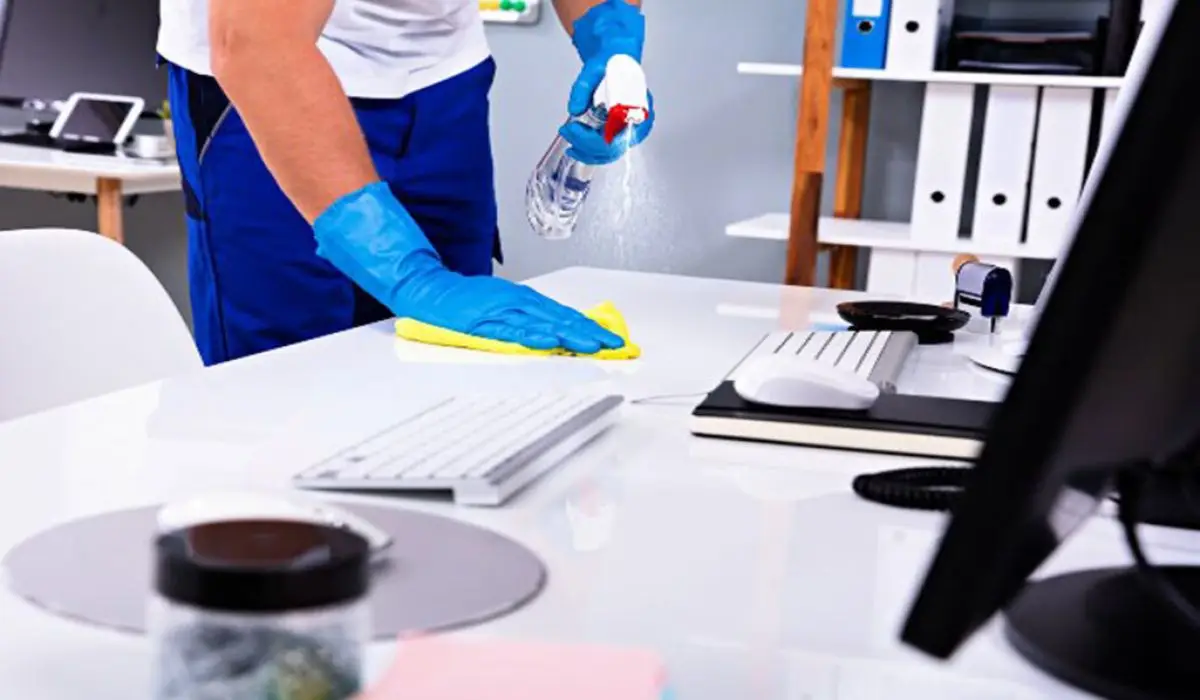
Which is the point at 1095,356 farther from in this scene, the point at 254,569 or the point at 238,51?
the point at 238,51

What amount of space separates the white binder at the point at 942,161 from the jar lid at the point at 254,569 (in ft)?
9.16

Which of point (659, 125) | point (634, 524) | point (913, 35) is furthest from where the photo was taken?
point (659, 125)

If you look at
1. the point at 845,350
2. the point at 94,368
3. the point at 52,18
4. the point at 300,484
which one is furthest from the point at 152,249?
the point at 300,484

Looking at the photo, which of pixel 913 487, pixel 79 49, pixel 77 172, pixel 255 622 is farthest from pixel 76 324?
pixel 79 49

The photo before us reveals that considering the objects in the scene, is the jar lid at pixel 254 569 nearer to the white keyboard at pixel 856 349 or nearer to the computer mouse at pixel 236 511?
the computer mouse at pixel 236 511

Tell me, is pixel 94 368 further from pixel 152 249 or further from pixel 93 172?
pixel 152 249

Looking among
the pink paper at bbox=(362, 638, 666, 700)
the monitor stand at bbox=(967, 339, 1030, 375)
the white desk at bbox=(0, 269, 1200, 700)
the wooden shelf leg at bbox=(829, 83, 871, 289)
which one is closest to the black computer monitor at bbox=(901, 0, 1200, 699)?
the white desk at bbox=(0, 269, 1200, 700)

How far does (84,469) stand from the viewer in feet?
2.80

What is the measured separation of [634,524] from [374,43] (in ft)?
3.46

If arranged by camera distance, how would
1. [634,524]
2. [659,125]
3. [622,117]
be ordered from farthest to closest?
[659,125] < [622,117] < [634,524]

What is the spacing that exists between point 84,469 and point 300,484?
0.14 meters

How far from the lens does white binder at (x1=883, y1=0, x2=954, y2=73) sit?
306cm

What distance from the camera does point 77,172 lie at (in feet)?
9.73

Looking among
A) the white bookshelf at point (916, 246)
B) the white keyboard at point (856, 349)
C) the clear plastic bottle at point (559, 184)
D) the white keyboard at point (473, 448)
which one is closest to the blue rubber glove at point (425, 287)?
the white keyboard at point (856, 349)
